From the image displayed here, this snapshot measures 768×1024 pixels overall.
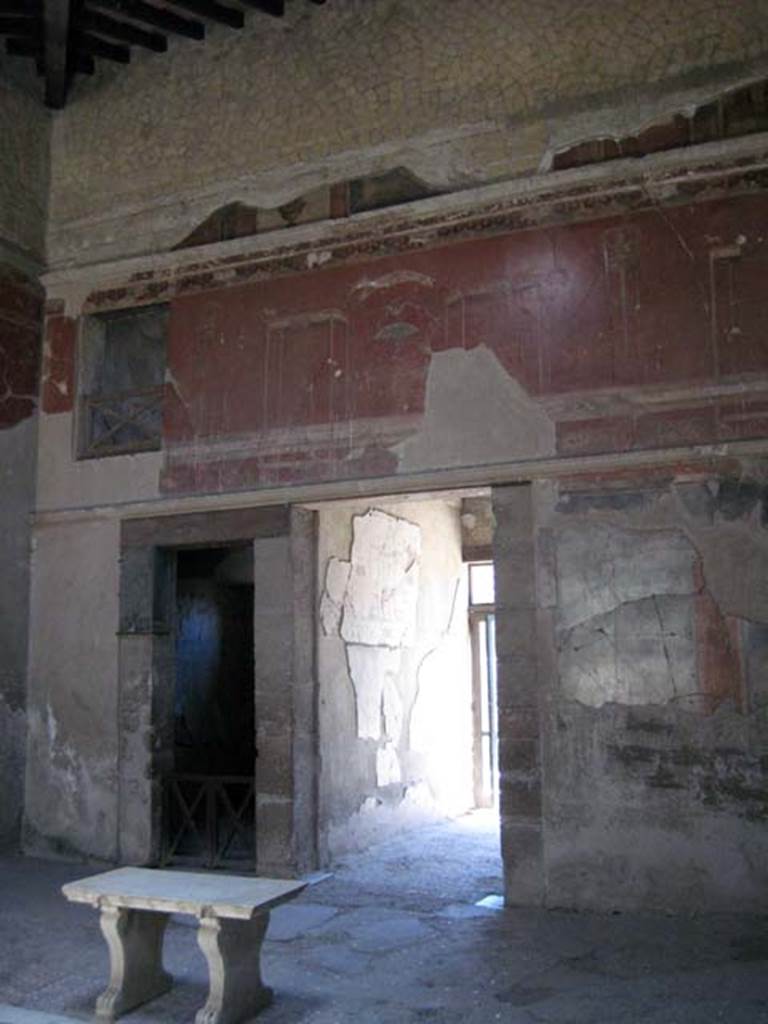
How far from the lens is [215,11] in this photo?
7.88 meters

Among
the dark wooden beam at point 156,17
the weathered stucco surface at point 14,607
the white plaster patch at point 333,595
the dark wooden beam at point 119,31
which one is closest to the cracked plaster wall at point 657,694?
the white plaster patch at point 333,595

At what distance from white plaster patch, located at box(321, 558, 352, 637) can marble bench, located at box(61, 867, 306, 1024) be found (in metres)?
2.94

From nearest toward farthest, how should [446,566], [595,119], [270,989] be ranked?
[270,989] → [595,119] → [446,566]

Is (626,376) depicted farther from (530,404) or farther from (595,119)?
(595,119)

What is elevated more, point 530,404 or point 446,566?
point 530,404

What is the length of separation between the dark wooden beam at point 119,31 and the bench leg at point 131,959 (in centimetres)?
654

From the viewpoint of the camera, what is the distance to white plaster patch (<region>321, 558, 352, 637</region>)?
760cm

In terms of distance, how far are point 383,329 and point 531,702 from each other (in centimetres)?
272

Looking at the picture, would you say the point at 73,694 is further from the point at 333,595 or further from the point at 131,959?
the point at 131,959

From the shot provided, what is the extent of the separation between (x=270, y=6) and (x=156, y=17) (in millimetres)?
926

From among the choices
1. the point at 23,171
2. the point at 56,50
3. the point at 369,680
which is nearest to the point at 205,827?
the point at 369,680

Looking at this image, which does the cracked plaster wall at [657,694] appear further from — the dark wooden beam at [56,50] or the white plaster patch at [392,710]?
the dark wooden beam at [56,50]

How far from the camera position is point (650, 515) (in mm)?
6297

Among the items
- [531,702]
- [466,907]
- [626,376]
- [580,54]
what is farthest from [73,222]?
[466,907]
